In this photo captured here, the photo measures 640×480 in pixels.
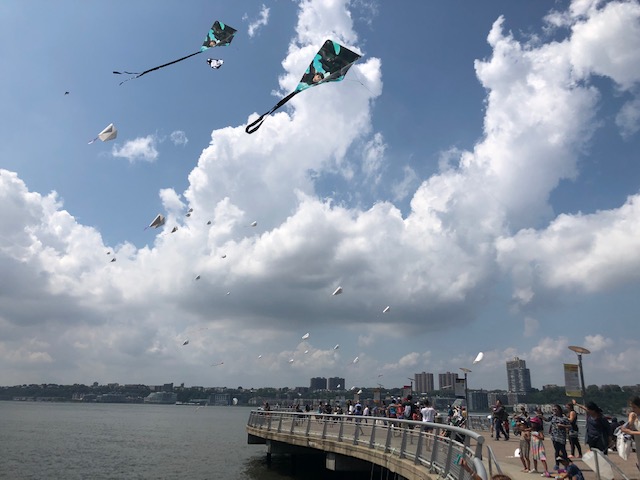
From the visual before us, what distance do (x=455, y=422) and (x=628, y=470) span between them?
10410mm

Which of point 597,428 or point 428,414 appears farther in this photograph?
point 428,414

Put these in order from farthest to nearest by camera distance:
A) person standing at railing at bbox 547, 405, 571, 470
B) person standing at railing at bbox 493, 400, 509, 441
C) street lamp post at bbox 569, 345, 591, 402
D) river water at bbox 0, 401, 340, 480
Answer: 1. river water at bbox 0, 401, 340, 480
2. person standing at railing at bbox 493, 400, 509, 441
3. street lamp post at bbox 569, 345, 591, 402
4. person standing at railing at bbox 547, 405, 571, 470

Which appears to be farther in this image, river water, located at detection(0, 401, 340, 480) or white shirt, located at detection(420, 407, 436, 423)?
river water, located at detection(0, 401, 340, 480)

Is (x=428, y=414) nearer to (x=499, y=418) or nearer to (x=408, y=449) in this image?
(x=408, y=449)

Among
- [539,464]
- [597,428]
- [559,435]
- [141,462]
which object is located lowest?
[141,462]

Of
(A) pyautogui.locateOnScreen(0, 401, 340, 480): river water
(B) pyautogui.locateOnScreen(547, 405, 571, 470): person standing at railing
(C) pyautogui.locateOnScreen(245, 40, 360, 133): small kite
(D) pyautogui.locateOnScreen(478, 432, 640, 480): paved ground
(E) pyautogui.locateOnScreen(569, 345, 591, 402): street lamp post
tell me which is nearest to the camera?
(C) pyautogui.locateOnScreen(245, 40, 360, 133): small kite

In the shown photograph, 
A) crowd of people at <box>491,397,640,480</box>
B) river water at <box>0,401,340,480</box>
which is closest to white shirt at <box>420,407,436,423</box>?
crowd of people at <box>491,397,640,480</box>

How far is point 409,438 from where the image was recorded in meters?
14.2

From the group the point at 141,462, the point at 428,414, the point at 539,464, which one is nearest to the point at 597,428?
the point at 539,464

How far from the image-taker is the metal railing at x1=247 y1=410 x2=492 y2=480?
8711 mm

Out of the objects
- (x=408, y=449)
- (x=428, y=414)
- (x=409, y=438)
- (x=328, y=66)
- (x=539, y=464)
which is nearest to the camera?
(x=328, y=66)

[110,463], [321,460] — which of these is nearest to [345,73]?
[321,460]

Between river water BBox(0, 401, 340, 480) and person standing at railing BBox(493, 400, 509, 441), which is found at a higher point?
person standing at railing BBox(493, 400, 509, 441)

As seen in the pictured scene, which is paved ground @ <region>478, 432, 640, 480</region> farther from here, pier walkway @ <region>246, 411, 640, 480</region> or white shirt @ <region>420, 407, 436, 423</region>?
white shirt @ <region>420, 407, 436, 423</region>
